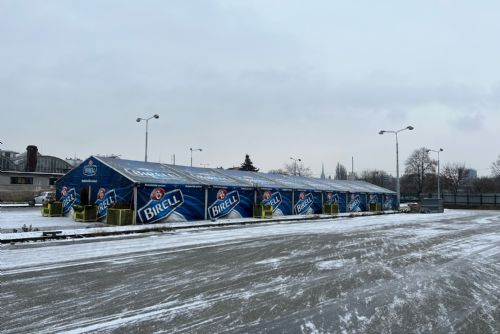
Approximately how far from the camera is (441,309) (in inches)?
261

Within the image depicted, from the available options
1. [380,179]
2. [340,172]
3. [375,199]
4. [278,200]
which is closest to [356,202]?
[375,199]

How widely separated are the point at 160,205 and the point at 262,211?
28.0 ft

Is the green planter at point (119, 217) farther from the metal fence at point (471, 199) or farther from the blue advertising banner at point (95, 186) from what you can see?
the metal fence at point (471, 199)

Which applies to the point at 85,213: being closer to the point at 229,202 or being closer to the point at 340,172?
the point at 229,202

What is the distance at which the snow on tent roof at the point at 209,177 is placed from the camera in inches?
1112

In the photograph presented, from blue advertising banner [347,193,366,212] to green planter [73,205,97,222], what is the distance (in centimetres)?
2600

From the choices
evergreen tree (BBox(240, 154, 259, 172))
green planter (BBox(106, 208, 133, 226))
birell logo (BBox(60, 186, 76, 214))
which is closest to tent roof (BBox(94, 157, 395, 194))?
green planter (BBox(106, 208, 133, 226))

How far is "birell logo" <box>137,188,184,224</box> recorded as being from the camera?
23.4m

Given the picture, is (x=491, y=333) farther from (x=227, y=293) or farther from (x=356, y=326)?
(x=227, y=293)

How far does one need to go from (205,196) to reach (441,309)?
21.0 metres

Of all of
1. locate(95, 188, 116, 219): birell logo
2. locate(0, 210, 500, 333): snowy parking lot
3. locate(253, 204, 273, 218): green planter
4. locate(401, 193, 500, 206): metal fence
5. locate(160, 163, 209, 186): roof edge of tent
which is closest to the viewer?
locate(0, 210, 500, 333): snowy parking lot

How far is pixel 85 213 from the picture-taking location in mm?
23938

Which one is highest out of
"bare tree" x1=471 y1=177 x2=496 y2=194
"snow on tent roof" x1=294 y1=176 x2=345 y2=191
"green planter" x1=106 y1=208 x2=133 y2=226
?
"bare tree" x1=471 y1=177 x2=496 y2=194

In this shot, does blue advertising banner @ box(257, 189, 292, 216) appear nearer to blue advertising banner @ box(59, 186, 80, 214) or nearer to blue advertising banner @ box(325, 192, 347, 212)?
blue advertising banner @ box(325, 192, 347, 212)
